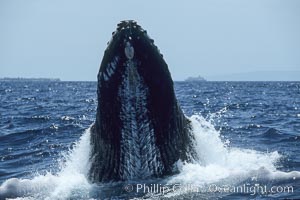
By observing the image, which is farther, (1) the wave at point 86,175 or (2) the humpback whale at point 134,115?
(1) the wave at point 86,175

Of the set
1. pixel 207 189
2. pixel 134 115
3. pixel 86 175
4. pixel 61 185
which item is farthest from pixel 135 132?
pixel 61 185

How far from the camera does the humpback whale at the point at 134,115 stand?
19.4ft

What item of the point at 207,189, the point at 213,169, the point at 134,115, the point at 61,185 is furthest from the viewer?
the point at 213,169

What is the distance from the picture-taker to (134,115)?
20.2 feet

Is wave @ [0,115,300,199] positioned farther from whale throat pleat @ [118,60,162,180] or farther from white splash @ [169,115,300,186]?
whale throat pleat @ [118,60,162,180]

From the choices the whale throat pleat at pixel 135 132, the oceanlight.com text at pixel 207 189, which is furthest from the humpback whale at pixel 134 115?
the oceanlight.com text at pixel 207 189

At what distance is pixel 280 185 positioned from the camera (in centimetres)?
686

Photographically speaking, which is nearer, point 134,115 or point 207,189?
point 134,115

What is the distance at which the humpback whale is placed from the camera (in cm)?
590

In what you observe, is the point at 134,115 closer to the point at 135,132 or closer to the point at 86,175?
the point at 135,132

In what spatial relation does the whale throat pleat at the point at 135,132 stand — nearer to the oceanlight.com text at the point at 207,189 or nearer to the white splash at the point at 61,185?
the oceanlight.com text at the point at 207,189

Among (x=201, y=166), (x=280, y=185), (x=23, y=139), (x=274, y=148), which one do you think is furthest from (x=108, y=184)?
(x=23, y=139)

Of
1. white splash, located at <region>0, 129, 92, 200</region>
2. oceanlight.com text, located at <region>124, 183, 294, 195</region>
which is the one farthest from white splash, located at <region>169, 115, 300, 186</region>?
white splash, located at <region>0, 129, 92, 200</region>

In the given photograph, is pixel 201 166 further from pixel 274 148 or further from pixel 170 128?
pixel 274 148
